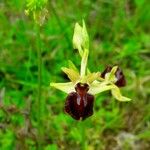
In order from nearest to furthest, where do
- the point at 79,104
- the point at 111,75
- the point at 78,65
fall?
the point at 79,104, the point at 111,75, the point at 78,65

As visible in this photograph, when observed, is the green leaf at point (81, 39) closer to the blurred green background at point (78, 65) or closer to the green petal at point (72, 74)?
the green petal at point (72, 74)

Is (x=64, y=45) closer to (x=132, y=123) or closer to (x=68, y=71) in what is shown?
(x=132, y=123)

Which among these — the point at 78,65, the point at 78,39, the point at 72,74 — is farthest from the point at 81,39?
the point at 78,65

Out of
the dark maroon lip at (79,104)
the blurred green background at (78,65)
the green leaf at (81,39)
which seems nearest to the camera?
the dark maroon lip at (79,104)

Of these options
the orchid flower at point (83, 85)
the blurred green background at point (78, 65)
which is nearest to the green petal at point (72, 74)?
the orchid flower at point (83, 85)

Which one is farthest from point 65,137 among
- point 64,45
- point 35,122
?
point 64,45

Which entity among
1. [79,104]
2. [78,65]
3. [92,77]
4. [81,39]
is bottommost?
[79,104]

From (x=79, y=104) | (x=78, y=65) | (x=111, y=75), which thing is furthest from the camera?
(x=78, y=65)

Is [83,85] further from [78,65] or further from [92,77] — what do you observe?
[78,65]
